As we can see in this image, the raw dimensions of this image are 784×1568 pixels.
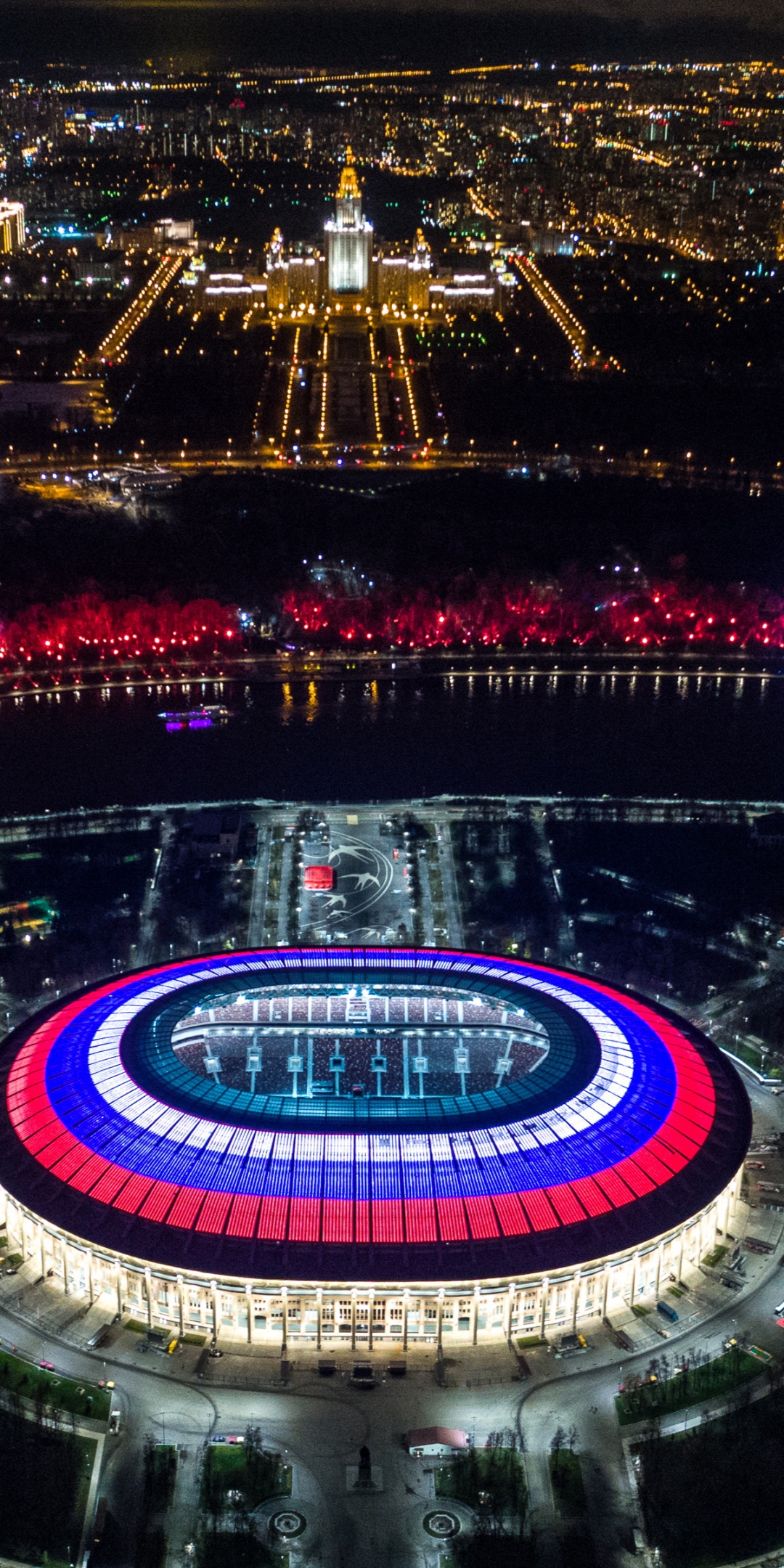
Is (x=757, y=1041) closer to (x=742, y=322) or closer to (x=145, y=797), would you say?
(x=145, y=797)

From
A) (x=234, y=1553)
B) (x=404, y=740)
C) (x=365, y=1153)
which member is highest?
(x=404, y=740)

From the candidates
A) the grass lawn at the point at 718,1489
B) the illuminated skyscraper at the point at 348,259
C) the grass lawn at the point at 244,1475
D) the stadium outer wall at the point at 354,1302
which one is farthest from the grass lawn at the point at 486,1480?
the illuminated skyscraper at the point at 348,259

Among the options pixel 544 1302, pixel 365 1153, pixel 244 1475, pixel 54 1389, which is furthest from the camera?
pixel 365 1153

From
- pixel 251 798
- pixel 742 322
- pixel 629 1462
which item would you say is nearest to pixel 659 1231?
pixel 629 1462

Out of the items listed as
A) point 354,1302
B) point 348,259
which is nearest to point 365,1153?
point 354,1302

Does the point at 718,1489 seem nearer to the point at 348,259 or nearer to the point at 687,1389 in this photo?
the point at 687,1389
